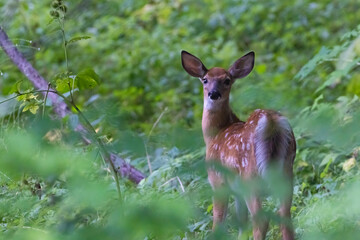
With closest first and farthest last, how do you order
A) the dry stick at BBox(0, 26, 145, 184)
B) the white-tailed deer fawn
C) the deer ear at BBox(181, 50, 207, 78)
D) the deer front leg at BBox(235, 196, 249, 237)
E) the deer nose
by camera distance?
the deer front leg at BBox(235, 196, 249, 237)
the white-tailed deer fawn
the deer nose
the deer ear at BBox(181, 50, 207, 78)
the dry stick at BBox(0, 26, 145, 184)

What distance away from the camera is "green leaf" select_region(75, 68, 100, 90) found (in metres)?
3.30

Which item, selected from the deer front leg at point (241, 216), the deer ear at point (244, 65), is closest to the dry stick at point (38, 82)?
the deer ear at point (244, 65)

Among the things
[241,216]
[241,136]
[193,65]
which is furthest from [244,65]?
[241,216]

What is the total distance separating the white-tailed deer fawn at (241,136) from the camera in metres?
3.07

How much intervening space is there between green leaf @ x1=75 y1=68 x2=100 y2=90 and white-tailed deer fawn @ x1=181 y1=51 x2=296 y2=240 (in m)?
0.56

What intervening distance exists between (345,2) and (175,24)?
2547 mm

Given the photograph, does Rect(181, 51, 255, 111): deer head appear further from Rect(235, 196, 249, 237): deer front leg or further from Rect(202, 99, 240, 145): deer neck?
Rect(235, 196, 249, 237): deer front leg

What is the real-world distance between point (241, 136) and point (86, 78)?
3.04 feet

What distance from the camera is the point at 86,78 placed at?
3303 millimetres

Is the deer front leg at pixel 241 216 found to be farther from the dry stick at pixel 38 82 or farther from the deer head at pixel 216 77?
the dry stick at pixel 38 82

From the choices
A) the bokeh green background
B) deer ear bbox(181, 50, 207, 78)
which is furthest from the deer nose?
deer ear bbox(181, 50, 207, 78)

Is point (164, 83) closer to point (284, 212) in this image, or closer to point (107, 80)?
point (107, 80)

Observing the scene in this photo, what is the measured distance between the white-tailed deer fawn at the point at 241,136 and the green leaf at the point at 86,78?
563 millimetres

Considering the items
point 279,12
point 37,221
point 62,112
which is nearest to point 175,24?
point 279,12
